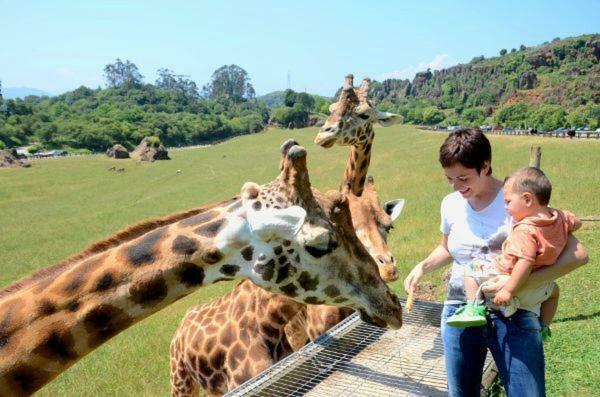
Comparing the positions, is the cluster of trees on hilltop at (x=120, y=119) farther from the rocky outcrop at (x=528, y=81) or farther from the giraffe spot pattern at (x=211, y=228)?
the giraffe spot pattern at (x=211, y=228)

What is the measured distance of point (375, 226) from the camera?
20.0 ft

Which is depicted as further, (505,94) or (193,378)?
(505,94)

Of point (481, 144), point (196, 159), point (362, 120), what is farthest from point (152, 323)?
point (196, 159)

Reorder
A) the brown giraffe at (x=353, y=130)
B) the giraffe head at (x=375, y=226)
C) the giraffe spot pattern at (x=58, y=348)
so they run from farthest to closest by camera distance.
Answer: the brown giraffe at (x=353, y=130) → the giraffe head at (x=375, y=226) → the giraffe spot pattern at (x=58, y=348)

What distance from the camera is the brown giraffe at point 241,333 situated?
506cm

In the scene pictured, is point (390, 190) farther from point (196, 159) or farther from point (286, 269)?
point (196, 159)

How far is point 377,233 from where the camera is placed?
601 cm

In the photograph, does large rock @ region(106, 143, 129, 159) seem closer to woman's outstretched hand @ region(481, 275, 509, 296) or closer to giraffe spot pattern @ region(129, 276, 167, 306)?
giraffe spot pattern @ region(129, 276, 167, 306)

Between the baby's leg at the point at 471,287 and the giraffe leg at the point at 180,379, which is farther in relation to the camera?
the giraffe leg at the point at 180,379

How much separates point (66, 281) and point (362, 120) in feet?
17.4

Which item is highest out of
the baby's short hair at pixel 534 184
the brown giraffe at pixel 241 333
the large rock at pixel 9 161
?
the baby's short hair at pixel 534 184

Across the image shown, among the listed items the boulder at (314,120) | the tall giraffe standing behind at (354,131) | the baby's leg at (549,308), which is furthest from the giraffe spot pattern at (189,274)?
the boulder at (314,120)

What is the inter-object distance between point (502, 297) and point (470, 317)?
24cm

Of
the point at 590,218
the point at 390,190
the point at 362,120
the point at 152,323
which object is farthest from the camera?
the point at 390,190
